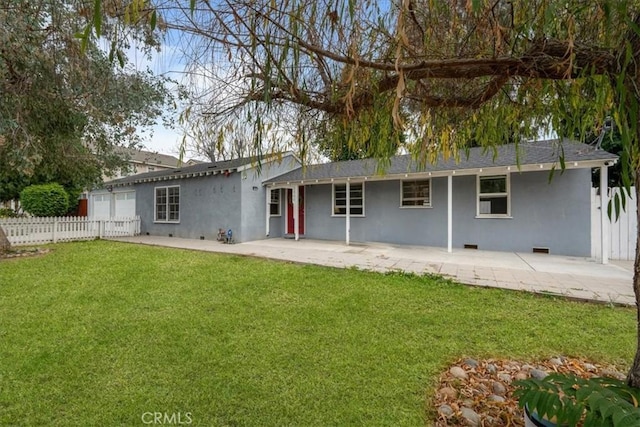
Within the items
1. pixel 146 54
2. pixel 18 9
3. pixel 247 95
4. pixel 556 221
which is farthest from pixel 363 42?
pixel 556 221

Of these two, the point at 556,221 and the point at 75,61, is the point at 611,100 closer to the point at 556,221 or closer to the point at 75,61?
the point at 75,61

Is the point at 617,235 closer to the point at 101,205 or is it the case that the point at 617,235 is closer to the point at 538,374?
the point at 538,374

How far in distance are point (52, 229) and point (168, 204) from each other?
427cm

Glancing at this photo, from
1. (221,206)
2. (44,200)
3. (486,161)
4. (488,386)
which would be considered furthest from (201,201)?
(488,386)

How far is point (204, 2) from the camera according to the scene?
180 centimetres

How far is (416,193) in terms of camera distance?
11.1 meters

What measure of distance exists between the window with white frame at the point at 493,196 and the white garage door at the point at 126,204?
15785mm

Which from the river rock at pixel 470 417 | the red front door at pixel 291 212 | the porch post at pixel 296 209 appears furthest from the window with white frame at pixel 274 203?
the river rock at pixel 470 417

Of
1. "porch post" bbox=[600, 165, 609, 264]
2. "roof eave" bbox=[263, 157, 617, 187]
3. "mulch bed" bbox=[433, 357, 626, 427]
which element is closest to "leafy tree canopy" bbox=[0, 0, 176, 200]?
"mulch bed" bbox=[433, 357, 626, 427]

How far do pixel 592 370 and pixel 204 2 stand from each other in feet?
14.0

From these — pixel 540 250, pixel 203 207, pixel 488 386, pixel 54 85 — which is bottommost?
pixel 488 386

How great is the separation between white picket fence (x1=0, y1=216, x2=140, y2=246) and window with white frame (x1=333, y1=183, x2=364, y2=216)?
32.7 feet

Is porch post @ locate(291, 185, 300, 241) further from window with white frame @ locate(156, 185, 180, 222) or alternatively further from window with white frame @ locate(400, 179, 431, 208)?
window with white frame @ locate(156, 185, 180, 222)

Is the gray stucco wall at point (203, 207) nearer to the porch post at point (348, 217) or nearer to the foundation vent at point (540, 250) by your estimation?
the porch post at point (348, 217)
